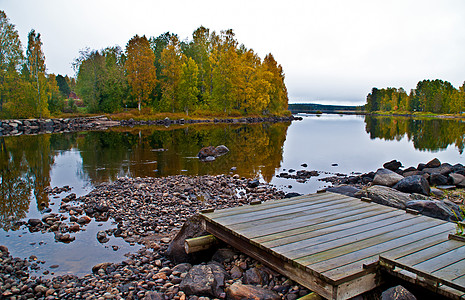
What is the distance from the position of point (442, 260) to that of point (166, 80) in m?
76.2

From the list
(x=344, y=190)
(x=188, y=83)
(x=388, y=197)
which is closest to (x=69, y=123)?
(x=188, y=83)

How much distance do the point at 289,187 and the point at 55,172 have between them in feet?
44.9

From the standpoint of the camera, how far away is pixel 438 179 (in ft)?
47.0

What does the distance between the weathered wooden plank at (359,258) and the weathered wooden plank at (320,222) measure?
1179mm

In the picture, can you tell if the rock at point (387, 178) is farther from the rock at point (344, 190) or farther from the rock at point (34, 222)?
the rock at point (34, 222)

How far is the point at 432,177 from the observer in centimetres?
1458

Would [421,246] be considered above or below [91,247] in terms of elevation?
above

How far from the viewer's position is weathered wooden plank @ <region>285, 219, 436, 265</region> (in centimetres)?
512

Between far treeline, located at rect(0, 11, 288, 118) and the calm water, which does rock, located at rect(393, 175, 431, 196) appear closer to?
the calm water

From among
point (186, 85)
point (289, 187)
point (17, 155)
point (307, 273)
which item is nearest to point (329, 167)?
point (289, 187)

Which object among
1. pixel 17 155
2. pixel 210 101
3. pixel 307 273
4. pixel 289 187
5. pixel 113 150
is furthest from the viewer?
pixel 210 101

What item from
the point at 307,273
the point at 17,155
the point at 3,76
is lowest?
the point at 17,155

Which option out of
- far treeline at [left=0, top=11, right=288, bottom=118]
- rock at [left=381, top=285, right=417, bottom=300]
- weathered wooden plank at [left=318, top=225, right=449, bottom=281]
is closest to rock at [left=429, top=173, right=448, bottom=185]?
weathered wooden plank at [left=318, top=225, right=449, bottom=281]

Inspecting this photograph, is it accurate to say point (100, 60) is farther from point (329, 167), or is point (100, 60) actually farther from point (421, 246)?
point (421, 246)
